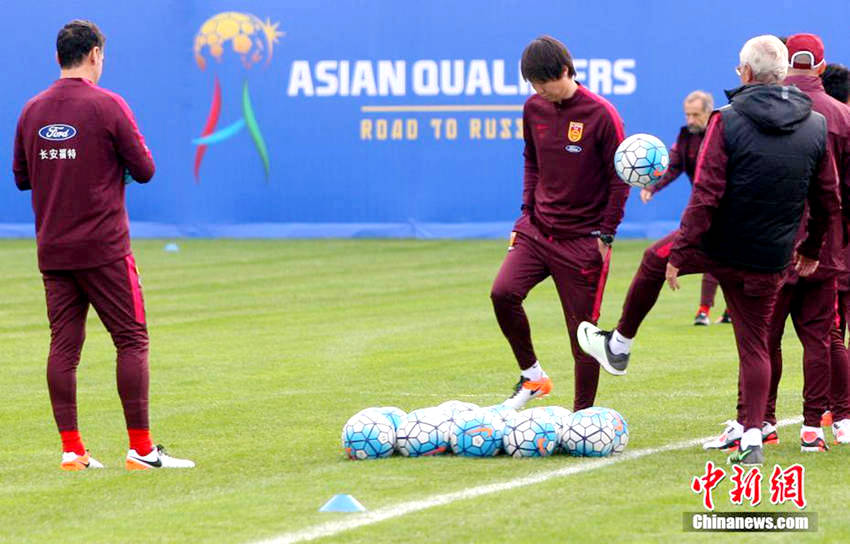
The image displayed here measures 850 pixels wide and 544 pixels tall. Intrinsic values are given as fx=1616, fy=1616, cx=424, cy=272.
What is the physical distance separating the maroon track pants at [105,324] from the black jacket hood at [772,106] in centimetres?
302

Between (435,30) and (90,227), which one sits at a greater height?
(435,30)

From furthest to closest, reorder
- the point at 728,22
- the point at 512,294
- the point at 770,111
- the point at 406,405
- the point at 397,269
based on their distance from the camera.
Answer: the point at 728,22 < the point at 397,269 < the point at 406,405 < the point at 512,294 < the point at 770,111

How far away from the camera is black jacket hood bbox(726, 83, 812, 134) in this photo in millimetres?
7387

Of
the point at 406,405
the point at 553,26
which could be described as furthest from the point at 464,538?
the point at 553,26

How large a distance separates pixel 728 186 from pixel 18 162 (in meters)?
3.47

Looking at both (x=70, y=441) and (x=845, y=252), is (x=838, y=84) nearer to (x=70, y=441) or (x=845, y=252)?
(x=845, y=252)

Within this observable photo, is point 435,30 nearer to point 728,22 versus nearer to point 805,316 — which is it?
point 728,22

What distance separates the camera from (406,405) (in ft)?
32.8

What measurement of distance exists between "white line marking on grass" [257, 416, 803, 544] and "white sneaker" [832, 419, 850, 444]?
0.69 meters

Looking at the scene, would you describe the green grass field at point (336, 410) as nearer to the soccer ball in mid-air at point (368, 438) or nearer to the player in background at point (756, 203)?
the soccer ball in mid-air at point (368, 438)

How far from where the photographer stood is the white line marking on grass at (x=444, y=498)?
6277 mm

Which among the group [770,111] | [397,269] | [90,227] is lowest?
[397,269]

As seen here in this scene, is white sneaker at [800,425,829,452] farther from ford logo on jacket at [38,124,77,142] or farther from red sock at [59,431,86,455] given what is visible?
ford logo on jacket at [38,124,77,142]

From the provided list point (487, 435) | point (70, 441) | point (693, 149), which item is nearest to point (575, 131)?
point (487, 435)
